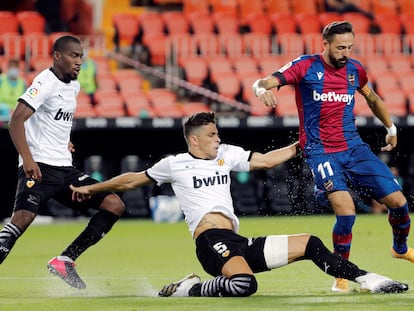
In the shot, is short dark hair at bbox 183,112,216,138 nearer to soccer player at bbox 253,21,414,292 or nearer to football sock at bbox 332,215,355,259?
soccer player at bbox 253,21,414,292

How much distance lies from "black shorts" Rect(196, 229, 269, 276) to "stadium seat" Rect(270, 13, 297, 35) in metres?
17.3

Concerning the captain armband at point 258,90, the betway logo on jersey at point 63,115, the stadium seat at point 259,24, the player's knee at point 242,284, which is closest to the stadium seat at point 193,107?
the stadium seat at point 259,24

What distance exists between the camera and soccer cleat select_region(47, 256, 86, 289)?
921cm

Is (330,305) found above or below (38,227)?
above

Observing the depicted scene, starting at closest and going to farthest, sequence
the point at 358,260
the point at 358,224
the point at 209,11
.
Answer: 1. the point at 358,260
2. the point at 358,224
3. the point at 209,11

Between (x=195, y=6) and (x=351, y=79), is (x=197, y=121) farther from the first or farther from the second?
(x=195, y=6)

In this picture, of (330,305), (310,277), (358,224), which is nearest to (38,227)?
(358,224)

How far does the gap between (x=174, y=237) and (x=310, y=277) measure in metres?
6.47

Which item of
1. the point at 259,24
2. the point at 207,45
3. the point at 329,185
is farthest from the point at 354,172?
the point at 259,24

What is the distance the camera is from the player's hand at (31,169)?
29.3ft

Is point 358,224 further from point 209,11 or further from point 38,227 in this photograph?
point 209,11

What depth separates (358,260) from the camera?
11.7 m

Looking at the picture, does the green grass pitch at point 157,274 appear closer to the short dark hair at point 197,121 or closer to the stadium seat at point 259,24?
the short dark hair at point 197,121

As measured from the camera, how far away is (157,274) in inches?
428
